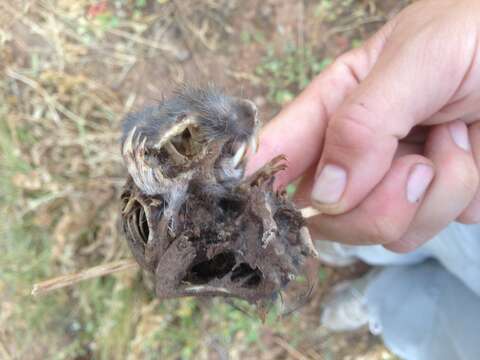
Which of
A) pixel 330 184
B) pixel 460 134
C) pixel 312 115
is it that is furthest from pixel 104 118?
pixel 460 134

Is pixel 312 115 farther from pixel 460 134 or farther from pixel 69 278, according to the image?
pixel 69 278

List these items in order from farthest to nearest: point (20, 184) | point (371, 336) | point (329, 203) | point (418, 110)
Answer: point (371, 336) < point (20, 184) < point (329, 203) < point (418, 110)

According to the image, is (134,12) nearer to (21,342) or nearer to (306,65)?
(306,65)

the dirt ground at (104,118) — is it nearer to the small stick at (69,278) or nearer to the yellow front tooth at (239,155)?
the small stick at (69,278)

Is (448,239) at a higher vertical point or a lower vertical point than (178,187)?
lower

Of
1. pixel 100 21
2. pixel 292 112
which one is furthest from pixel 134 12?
pixel 292 112

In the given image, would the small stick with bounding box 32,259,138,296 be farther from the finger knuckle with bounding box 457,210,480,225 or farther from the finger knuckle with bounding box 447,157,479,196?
the finger knuckle with bounding box 457,210,480,225

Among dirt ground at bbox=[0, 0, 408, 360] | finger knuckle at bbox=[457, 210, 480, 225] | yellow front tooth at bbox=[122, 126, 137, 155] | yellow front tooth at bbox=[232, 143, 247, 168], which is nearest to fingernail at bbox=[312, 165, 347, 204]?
finger knuckle at bbox=[457, 210, 480, 225]

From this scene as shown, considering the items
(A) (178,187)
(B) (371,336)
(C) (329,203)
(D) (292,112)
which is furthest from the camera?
(B) (371,336)
